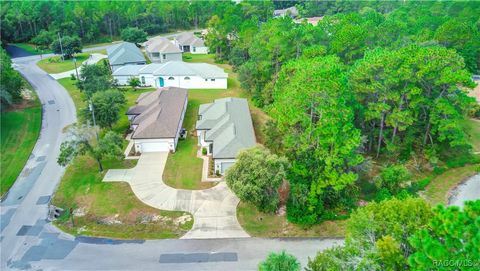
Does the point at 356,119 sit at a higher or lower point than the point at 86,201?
higher

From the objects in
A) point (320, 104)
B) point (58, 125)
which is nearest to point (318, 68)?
point (320, 104)

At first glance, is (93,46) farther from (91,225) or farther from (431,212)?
(431,212)

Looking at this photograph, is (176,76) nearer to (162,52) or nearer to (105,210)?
(162,52)

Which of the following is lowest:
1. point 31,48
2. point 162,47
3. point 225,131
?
point 225,131

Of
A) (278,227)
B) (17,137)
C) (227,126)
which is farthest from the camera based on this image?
(17,137)

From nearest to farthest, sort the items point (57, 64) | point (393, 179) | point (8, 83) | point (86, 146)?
point (393, 179) → point (86, 146) → point (8, 83) → point (57, 64)

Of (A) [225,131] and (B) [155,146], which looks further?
(B) [155,146]

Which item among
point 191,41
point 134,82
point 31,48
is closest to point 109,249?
point 134,82

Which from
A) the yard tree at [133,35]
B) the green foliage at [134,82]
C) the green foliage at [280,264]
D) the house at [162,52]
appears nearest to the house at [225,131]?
the green foliage at [280,264]
